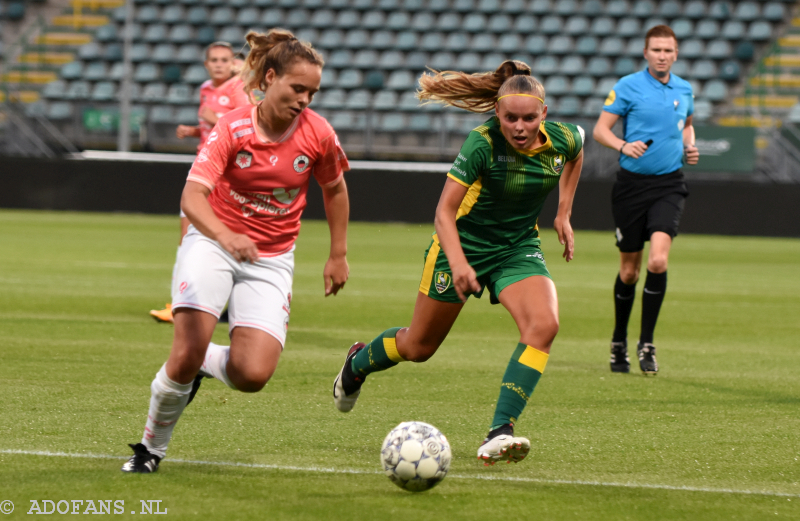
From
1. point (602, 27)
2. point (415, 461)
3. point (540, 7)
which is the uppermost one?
point (415, 461)

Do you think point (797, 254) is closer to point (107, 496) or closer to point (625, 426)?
point (625, 426)

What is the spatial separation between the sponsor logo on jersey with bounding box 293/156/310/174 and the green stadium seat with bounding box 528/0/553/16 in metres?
25.5

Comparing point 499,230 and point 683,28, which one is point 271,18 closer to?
point 683,28

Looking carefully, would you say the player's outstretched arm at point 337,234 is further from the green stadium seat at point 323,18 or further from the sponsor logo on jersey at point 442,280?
the green stadium seat at point 323,18

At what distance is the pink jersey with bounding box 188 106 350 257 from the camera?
4.48 m

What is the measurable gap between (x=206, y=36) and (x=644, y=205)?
926 inches

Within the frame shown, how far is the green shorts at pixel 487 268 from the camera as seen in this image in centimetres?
498

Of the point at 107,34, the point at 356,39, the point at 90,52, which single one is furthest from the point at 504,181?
the point at 107,34

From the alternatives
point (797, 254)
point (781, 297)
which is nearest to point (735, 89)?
point (797, 254)

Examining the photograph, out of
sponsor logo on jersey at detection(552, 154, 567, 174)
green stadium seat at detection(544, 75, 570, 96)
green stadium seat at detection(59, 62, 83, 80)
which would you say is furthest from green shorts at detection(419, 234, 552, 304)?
green stadium seat at detection(59, 62, 83, 80)

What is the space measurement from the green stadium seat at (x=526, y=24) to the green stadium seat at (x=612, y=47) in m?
1.89

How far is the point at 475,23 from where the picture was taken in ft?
94.7

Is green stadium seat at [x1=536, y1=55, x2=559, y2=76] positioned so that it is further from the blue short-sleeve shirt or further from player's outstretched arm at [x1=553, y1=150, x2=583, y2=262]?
player's outstretched arm at [x1=553, y1=150, x2=583, y2=262]

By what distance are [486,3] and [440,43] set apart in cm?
191
